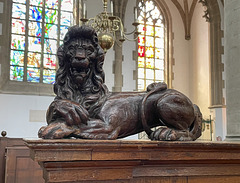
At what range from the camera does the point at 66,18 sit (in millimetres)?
10070

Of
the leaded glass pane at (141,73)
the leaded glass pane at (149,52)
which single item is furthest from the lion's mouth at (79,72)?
the leaded glass pane at (149,52)

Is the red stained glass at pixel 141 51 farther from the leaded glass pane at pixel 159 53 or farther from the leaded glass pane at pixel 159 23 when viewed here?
the leaded glass pane at pixel 159 23

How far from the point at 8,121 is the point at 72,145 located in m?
7.78

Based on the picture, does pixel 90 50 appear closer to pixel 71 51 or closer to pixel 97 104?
pixel 71 51

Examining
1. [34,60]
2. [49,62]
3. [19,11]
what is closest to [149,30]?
[49,62]

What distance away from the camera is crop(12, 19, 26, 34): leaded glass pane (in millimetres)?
9352

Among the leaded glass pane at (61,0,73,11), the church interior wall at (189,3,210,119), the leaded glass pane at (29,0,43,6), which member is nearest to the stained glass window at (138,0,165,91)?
the church interior wall at (189,3,210,119)

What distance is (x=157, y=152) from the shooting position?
1.46 meters

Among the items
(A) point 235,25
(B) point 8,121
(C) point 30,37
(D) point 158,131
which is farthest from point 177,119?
(C) point 30,37

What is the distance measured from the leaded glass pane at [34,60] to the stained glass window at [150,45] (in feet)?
12.4

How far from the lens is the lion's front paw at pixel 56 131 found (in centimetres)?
140

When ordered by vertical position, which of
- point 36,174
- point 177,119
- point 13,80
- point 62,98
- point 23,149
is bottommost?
point 36,174

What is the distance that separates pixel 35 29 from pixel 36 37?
0.25m

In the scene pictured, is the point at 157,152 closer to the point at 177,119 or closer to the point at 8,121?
the point at 177,119
